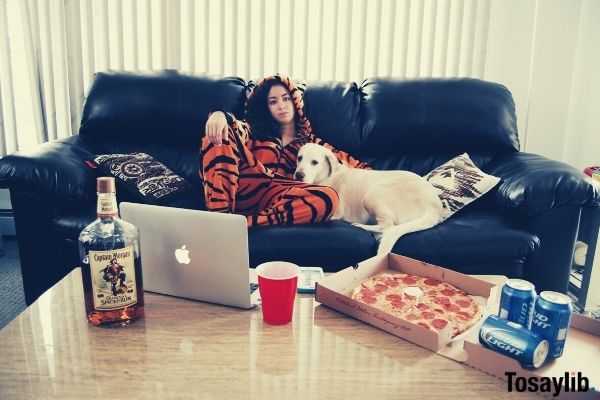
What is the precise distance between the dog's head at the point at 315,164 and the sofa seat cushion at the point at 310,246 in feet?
1.08

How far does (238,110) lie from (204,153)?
0.40 metres

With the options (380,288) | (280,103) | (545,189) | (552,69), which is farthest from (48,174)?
(552,69)

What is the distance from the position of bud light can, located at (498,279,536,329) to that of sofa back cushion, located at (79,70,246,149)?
158 cm

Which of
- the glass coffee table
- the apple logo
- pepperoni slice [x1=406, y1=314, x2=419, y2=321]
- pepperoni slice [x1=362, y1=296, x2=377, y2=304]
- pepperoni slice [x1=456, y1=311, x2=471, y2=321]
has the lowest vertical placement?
the glass coffee table

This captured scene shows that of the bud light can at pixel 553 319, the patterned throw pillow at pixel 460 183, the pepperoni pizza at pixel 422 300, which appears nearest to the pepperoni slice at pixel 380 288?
the pepperoni pizza at pixel 422 300

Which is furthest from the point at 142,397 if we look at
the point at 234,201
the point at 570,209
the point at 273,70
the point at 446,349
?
the point at 273,70

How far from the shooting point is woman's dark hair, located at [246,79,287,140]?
6.93 ft

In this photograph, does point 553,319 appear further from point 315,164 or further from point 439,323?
point 315,164

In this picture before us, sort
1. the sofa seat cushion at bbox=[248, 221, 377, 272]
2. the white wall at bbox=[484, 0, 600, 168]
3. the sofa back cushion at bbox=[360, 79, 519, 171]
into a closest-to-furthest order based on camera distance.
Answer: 1. the sofa seat cushion at bbox=[248, 221, 377, 272]
2. the sofa back cushion at bbox=[360, 79, 519, 171]
3. the white wall at bbox=[484, 0, 600, 168]

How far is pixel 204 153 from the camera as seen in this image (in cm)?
192

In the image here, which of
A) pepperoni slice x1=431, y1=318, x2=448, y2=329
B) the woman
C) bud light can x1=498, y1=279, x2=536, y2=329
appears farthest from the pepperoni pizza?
the woman

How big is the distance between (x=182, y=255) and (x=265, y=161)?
3.39 feet

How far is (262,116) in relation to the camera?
2.13 metres

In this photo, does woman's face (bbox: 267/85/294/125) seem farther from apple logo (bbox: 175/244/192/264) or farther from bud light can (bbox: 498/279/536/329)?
bud light can (bbox: 498/279/536/329)
